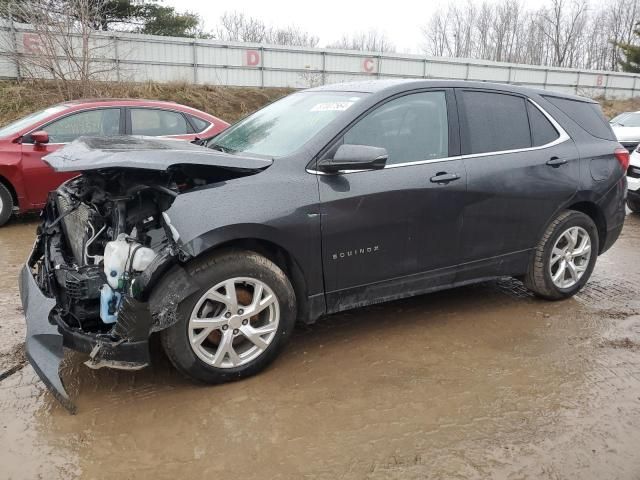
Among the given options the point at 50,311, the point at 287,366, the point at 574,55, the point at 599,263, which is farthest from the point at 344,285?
the point at 574,55

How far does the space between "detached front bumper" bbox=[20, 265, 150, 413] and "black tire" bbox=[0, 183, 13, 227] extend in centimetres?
448

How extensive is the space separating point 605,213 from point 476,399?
2.42 metres

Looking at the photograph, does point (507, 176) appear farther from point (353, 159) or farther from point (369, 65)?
point (369, 65)

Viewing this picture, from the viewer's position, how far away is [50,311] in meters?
2.77

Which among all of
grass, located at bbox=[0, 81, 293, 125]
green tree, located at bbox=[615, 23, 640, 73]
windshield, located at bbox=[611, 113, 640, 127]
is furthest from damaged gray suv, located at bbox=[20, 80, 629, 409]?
green tree, located at bbox=[615, 23, 640, 73]

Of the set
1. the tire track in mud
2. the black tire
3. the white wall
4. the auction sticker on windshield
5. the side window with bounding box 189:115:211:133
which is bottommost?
the tire track in mud

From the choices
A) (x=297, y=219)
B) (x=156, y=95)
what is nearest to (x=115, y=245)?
(x=297, y=219)

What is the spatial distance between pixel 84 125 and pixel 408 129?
483cm

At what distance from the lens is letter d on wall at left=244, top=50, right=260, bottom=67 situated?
19.9m

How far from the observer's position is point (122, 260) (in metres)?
2.87

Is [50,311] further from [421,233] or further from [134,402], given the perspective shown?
[421,233]

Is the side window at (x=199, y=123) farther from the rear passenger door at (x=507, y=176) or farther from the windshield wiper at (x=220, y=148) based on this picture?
the rear passenger door at (x=507, y=176)

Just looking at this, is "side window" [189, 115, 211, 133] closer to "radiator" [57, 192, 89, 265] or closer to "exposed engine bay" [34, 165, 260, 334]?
"radiator" [57, 192, 89, 265]

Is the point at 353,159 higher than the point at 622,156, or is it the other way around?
the point at 353,159
